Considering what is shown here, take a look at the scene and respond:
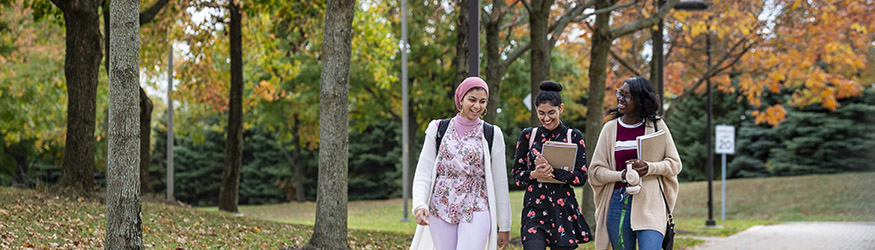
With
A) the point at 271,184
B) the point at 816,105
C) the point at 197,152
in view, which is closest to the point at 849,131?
the point at 816,105

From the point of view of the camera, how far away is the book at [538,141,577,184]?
5324 millimetres

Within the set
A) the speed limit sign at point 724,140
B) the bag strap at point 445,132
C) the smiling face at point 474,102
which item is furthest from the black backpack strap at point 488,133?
the speed limit sign at point 724,140

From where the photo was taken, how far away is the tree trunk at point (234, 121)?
17.8 m

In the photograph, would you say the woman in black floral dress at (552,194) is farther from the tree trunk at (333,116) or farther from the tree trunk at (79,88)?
the tree trunk at (79,88)

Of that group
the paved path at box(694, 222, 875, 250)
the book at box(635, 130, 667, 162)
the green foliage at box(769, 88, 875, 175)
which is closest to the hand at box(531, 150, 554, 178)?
the book at box(635, 130, 667, 162)

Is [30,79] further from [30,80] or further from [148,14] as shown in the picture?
[148,14]

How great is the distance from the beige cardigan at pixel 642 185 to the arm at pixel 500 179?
2.08 feet

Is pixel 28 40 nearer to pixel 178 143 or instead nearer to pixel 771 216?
pixel 178 143

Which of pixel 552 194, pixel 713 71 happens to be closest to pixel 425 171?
pixel 552 194

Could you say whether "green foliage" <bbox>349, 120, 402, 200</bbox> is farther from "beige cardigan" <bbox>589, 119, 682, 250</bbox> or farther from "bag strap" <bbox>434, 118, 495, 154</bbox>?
"bag strap" <bbox>434, 118, 495, 154</bbox>

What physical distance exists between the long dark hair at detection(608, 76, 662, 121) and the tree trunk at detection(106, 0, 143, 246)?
4251mm

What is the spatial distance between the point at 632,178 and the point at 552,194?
0.50 meters

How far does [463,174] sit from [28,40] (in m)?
24.7

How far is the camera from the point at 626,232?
5488 mm
